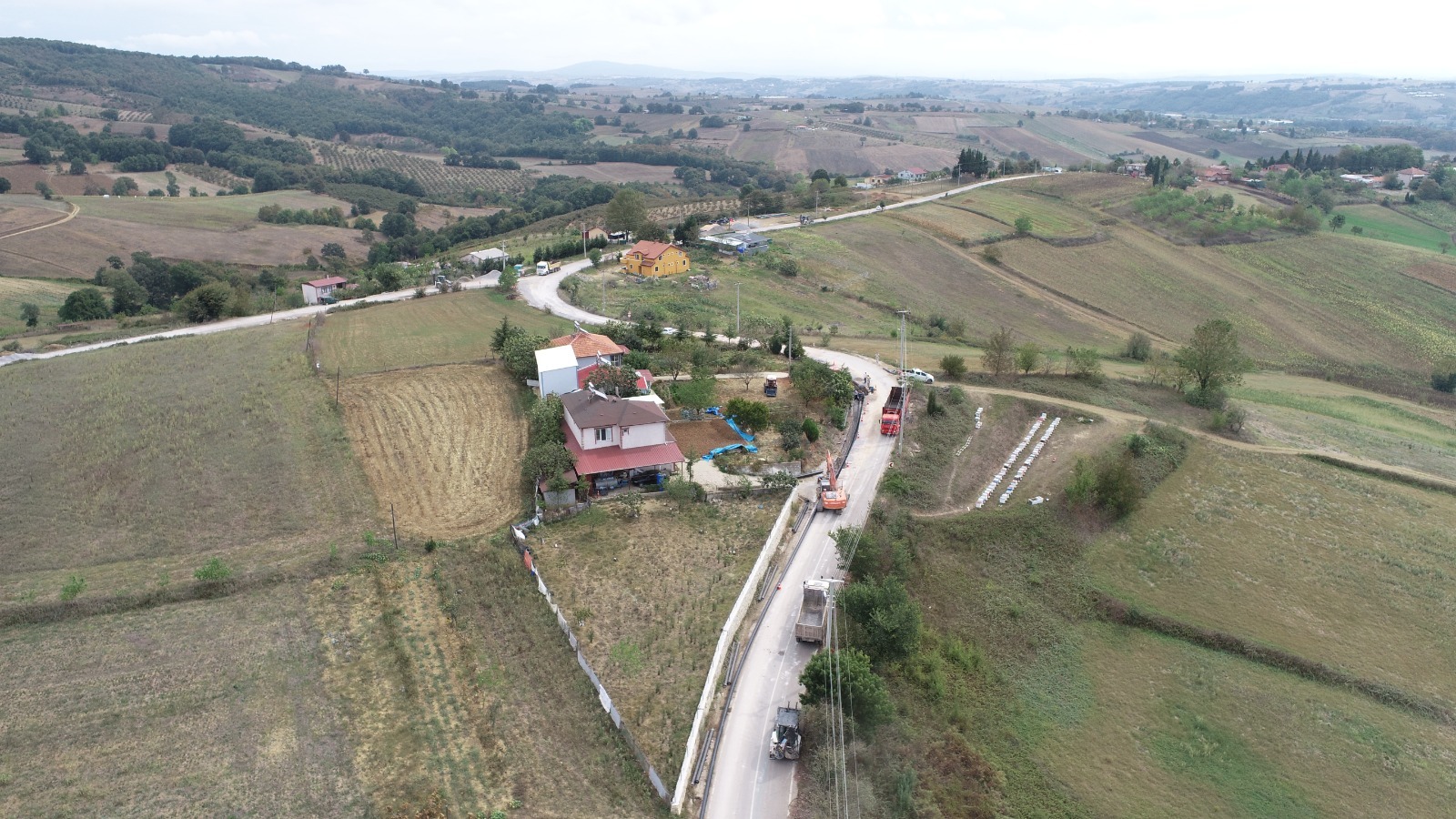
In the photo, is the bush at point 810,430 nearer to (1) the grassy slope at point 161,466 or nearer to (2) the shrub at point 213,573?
(1) the grassy slope at point 161,466

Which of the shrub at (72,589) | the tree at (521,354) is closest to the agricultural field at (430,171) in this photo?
the tree at (521,354)

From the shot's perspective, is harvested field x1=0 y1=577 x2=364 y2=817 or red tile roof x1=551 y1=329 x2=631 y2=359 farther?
red tile roof x1=551 y1=329 x2=631 y2=359

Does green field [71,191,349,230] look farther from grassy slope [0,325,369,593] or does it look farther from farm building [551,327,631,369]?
farm building [551,327,631,369]

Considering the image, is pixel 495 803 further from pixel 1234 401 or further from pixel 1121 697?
pixel 1234 401

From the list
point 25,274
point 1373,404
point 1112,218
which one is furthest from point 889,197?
point 25,274

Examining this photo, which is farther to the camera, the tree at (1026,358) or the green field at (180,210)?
the green field at (180,210)

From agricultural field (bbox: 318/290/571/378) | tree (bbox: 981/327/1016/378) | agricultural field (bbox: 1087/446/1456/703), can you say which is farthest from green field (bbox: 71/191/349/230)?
agricultural field (bbox: 1087/446/1456/703)

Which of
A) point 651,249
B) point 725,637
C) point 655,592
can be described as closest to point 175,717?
point 655,592
